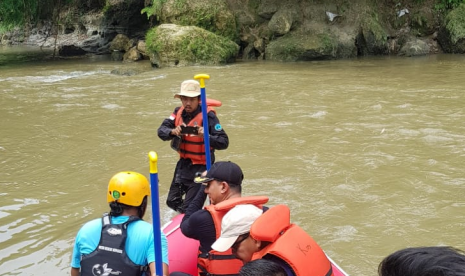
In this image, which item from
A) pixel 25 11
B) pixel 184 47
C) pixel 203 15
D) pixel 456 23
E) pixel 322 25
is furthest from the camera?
pixel 25 11

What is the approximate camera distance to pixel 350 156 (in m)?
6.23

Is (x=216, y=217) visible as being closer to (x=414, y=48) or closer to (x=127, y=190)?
(x=127, y=190)

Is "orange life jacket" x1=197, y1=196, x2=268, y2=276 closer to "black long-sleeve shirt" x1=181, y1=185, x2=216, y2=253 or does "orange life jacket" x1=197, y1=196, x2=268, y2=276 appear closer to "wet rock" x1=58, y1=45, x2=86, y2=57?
"black long-sleeve shirt" x1=181, y1=185, x2=216, y2=253

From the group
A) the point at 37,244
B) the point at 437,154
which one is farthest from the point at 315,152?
the point at 37,244

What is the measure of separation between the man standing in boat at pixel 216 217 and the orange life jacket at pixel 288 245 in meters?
0.46

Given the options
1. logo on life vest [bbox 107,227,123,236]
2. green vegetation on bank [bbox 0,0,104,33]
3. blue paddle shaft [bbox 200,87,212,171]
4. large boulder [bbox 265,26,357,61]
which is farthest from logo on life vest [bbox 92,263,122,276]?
green vegetation on bank [bbox 0,0,104,33]

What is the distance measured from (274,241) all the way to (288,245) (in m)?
0.07

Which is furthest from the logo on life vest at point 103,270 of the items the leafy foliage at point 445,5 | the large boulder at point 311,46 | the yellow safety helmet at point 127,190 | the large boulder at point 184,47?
the leafy foliage at point 445,5

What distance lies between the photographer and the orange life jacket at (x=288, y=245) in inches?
72.7

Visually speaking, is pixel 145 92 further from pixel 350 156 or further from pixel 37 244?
pixel 37 244

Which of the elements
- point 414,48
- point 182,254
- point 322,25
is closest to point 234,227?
point 182,254

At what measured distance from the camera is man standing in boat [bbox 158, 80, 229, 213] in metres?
3.90

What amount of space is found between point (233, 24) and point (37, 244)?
1256 cm

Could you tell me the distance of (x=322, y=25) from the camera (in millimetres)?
15844
